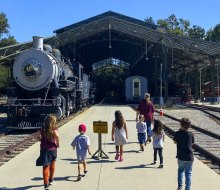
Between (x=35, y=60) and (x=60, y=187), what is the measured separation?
11.8 m

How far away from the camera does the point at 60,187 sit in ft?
26.5

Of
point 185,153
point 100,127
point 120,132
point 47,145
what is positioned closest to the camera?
point 185,153

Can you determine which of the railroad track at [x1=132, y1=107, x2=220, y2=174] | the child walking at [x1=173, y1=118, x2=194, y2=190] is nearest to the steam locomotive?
the railroad track at [x1=132, y1=107, x2=220, y2=174]

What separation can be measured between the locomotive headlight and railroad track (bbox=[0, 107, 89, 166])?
2580mm

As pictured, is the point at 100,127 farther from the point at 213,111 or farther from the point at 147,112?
the point at 213,111

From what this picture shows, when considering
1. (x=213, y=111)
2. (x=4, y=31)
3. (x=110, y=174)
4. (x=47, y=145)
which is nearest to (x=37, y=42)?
(x=110, y=174)

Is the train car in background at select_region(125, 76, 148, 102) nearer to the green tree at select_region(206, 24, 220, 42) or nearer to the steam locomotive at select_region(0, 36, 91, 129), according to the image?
the steam locomotive at select_region(0, 36, 91, 129)

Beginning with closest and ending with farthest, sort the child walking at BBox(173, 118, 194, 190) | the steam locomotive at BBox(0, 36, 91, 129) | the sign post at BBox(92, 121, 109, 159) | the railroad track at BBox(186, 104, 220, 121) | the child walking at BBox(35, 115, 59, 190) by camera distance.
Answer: the child walking at BBox(173, 118, 194, 190) → the child walking at BBox(35, 115, 59, 190) → the sign post at BBox(92, 121, 109, 159) → the steam locomotive at BBox(0, 36, 91, 129) → the railroad track at BBox(186, 104, 220, 121)

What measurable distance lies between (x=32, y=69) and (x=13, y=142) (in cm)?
470

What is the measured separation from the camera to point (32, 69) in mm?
18969

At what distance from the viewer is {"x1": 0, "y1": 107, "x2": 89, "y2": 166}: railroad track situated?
474 inches

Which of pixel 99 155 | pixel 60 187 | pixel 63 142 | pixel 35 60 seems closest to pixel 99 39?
pixel 35 60

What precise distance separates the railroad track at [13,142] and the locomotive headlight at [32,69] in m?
2.58

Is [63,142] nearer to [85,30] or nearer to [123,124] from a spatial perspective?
[123,124]
